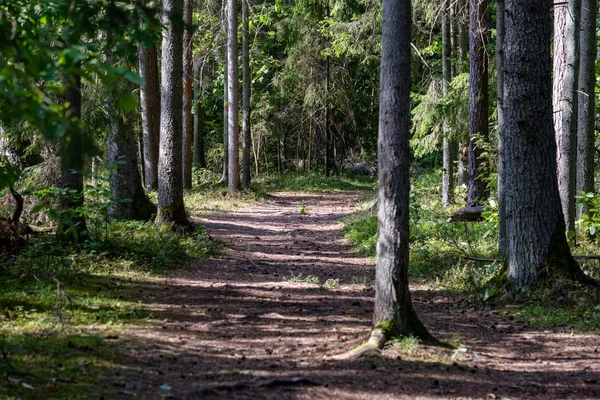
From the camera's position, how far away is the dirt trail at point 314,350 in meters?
5.51

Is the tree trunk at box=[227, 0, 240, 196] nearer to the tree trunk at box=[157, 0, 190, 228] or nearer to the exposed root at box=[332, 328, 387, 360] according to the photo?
the tree trunk at box=[157, 0, 190, 228]

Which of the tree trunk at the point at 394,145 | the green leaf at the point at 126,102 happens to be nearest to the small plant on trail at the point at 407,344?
the tree trunk at the point at 394,145

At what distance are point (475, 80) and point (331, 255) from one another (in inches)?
236

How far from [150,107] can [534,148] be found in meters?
12.7

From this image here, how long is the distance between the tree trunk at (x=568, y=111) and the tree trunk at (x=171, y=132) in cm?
701

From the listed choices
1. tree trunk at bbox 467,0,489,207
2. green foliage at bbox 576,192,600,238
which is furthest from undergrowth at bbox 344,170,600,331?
tree trunk at bbox 467,0,489,207

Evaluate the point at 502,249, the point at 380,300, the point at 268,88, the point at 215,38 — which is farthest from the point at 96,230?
the point at 268,88

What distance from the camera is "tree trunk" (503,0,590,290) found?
8.68 meters

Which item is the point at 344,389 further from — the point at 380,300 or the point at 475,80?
the point at 475,80

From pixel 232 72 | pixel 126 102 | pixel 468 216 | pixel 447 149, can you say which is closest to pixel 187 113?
pixel 232 72

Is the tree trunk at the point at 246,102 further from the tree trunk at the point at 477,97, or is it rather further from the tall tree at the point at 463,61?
the tree trunk at the point at 477,97

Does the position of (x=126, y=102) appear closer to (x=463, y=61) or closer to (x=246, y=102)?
(x=463, y=61)

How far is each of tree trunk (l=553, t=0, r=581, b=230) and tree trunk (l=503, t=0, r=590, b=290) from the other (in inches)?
95.4

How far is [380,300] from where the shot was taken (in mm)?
6465
